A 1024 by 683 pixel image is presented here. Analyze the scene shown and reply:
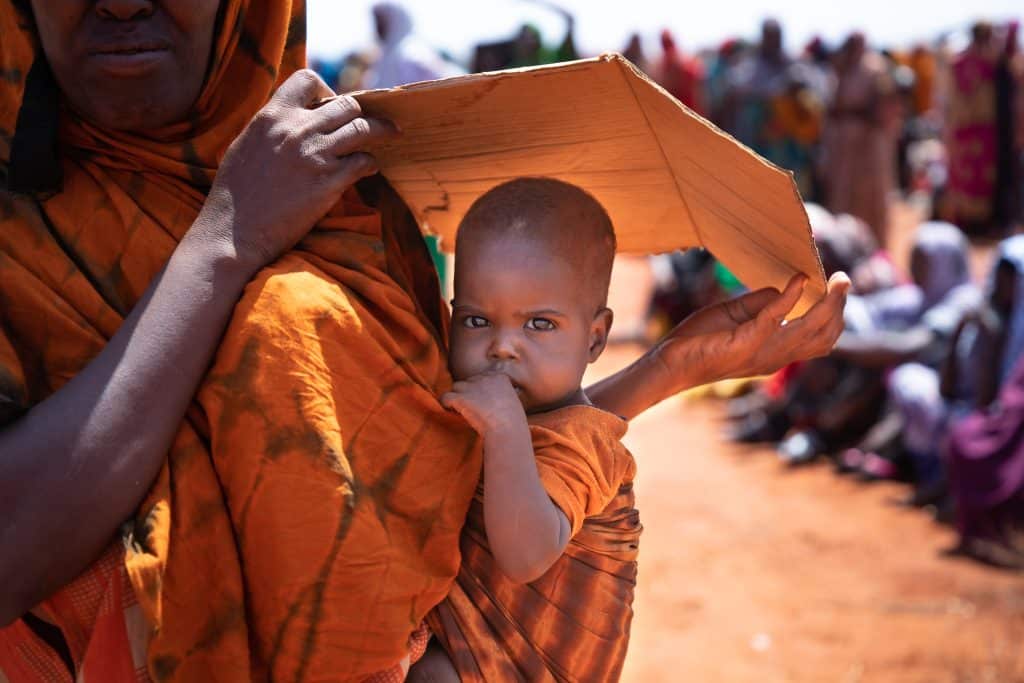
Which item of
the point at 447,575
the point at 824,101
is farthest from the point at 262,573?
the point at 824,101

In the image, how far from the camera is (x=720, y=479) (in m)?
8.47

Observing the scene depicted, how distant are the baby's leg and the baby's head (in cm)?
46

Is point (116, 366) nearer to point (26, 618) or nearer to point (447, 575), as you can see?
point (26, 618)

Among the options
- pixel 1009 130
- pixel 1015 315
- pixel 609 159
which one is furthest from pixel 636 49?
pixel 609 159

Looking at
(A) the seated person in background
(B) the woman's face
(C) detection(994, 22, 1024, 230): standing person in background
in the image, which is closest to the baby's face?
(B) the woman's face

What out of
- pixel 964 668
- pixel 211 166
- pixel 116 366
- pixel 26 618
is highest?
pixel 211 166

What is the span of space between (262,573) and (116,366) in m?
0.36

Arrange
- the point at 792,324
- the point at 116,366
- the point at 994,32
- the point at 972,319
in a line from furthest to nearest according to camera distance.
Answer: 1. the point at 994,32
2. the point at 972,319
3. the point at 792,324
4. the point at 116,366

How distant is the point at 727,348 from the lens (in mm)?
2568

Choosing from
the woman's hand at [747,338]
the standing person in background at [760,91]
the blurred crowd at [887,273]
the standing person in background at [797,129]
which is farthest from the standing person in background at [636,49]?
the woman's hand at [747,338]

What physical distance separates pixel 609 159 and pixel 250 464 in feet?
3.13

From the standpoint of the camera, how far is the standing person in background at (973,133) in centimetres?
1533

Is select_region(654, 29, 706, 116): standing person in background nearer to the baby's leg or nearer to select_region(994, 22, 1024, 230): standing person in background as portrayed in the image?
select_region(994, 22, 1024, 230): standing person in background

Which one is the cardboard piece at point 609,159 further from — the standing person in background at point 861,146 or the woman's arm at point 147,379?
the standing person in background at point 861,146
